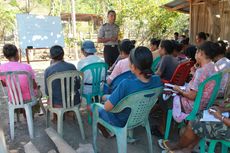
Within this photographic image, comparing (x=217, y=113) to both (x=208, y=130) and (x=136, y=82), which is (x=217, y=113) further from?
(x=136, y=82)

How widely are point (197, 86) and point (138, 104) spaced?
59 centimetres

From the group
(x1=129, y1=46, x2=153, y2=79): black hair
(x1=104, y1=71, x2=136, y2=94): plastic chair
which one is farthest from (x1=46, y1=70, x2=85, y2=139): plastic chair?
(x1=129, y1=46, x2=153, y2=79): black hair

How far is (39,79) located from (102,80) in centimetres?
411

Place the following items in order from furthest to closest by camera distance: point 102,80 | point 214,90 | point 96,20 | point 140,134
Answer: point 96,20, point 102,80, point 140,134, point 214,90

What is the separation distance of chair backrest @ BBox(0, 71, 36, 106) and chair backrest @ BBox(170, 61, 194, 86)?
1804mm

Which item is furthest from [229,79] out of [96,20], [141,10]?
[96,20]

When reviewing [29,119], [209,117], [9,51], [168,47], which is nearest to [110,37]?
[168,47]

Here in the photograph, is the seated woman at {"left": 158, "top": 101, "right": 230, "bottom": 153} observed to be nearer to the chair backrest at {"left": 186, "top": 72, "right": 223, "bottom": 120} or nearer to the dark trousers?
the chair backrest at {"left": 186, "top": 72, "right": 223, "bottom": 120}

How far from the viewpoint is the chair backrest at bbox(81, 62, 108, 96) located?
10.7 feet

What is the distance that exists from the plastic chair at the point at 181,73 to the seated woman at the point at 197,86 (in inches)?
26.5

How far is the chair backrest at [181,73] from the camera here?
313cm

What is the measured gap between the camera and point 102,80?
11.2 ft

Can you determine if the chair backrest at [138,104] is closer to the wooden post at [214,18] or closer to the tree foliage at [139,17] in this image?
the wooden post at [214,18]

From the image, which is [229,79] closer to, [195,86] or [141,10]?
[195,86]
